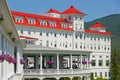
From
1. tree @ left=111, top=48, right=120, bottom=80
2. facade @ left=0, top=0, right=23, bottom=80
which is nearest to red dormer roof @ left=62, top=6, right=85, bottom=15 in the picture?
tree @ left=111, top=48, right=120, bottom=80

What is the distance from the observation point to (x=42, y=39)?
3216 inches

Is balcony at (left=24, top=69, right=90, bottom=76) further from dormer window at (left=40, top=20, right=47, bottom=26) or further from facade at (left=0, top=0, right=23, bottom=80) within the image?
dormer window at (left=40, top=20, right=47, bottom=26)

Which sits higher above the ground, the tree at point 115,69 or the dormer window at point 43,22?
the dormer window at point 43,22

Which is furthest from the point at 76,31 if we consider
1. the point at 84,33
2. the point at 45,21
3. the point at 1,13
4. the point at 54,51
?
the point at 1,13

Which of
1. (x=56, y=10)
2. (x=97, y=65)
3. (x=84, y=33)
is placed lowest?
(x=97, y=65)

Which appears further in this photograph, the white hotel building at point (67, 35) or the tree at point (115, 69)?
the white hotel building at point (67, 35)

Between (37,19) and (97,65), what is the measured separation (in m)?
20.4

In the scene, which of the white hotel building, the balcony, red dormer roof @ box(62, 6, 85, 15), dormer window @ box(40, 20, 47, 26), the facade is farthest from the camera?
red dormer roof @ box(62, 6, 85, 15)

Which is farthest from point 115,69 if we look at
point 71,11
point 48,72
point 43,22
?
point 71,11

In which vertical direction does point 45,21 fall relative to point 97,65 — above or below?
above

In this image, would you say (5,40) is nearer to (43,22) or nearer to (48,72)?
(48,72)

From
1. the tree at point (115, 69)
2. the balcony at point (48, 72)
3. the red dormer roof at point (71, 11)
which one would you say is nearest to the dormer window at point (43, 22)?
the red dormer roof at point (71, 11)

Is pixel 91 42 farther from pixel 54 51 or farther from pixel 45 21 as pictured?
pixel 54 51

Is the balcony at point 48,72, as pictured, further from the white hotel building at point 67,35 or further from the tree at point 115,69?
the tree at point 115,69
